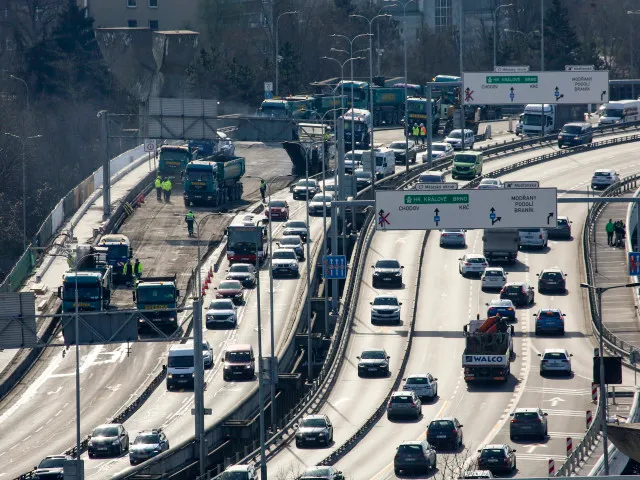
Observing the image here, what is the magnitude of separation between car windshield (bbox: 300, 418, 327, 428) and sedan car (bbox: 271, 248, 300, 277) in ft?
88.5

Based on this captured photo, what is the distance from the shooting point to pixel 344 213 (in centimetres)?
9006

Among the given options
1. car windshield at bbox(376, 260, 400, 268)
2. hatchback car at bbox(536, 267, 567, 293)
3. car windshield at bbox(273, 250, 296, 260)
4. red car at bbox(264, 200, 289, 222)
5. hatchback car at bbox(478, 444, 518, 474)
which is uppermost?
red car at bbox(264, 200, 289, 222)

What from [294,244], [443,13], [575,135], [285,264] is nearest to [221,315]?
[285,264]

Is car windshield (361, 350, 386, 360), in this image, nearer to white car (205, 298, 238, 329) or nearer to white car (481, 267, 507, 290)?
white car (205, 298, 238, 329)

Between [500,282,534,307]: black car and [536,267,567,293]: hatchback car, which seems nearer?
[500,282,534,307]: black car

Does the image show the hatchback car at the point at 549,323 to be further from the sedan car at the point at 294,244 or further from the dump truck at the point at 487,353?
the sedan car at the point at 294,244

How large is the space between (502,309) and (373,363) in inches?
339

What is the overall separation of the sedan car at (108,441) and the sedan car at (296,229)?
33.2 m

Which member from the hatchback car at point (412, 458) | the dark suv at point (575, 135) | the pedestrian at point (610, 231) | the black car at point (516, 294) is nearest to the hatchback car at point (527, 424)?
the hatchback car at point (412, 458)

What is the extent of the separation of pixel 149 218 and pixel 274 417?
3872 cm

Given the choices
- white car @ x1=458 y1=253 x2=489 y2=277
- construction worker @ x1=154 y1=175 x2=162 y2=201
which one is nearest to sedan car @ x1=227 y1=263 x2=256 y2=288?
white car @ x1=458 y1=253 x2=489 y2=277

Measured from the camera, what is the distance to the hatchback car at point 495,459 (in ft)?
182

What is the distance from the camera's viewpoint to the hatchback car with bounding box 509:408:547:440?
60906mm

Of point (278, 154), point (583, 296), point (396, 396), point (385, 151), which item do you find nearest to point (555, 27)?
point (278, 154)
